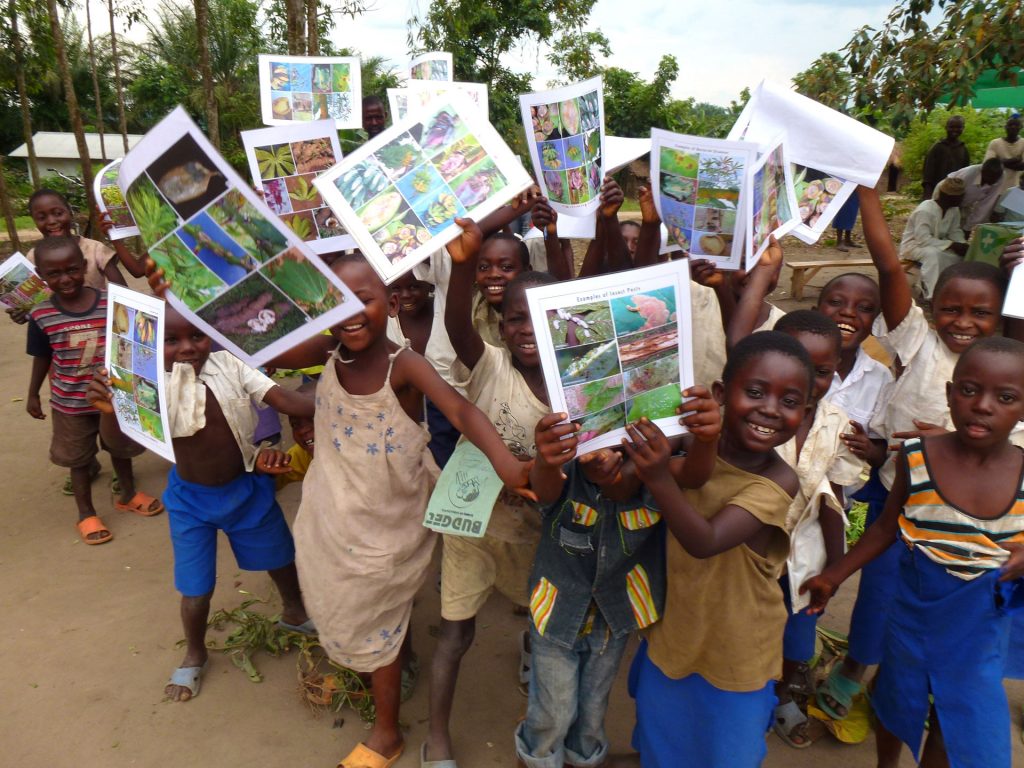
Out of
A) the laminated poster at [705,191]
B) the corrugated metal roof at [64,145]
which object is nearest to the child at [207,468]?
the laminated poster at [705,191]

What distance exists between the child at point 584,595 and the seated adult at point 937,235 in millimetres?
5961

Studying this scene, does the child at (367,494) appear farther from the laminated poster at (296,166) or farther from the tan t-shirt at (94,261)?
the tan t-shirt at (94,261)

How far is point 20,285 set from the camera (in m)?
3.18

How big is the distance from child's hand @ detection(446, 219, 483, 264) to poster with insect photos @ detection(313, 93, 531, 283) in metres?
0.02

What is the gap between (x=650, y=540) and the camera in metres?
1.91

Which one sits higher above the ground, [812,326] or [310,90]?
[310,90]

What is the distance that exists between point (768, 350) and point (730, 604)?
0.62 meters

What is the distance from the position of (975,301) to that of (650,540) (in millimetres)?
1223

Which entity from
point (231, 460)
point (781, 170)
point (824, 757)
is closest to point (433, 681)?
point (231, 460)

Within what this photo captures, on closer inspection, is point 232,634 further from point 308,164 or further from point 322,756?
point 308,164

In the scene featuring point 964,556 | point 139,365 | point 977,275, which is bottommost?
point 964,556

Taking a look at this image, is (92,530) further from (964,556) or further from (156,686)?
(964,556)

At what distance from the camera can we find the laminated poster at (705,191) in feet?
6.90

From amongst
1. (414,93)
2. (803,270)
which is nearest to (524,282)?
(414,93)
